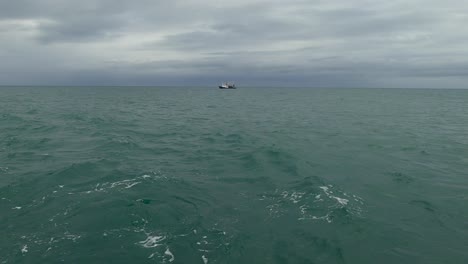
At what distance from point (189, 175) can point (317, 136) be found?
17635mm

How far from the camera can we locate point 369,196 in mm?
15547

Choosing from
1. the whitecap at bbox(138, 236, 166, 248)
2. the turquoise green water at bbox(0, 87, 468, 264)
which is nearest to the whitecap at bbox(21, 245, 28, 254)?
the turquoise green water at bbox(0, 87, 468, 264)

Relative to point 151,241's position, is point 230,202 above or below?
above

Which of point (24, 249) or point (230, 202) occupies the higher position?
point (230, 202)

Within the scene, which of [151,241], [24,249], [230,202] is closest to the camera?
[24,249]

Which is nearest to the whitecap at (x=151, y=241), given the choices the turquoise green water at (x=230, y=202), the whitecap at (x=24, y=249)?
the turquoise green water at (x=230, y=202)

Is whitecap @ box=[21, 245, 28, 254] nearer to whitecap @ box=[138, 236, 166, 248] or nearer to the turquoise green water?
the turquoise green water

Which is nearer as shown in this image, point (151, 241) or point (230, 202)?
point (151, 241)

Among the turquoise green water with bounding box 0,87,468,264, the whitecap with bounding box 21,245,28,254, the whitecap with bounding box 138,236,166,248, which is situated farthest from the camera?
the whitecap with bounding box 138,236,166,248

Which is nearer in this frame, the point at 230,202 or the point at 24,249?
the point at 24,249

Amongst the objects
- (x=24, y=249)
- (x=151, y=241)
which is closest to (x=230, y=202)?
(x=151, y=241)

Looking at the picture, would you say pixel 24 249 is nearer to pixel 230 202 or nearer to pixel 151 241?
pixel 151 241

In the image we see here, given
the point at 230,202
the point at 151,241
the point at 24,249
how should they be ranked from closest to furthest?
the point at 24,249
the point at 151,241
the point at 230,202

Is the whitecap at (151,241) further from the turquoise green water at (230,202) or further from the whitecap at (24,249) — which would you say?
the whitecap at (24,249)
